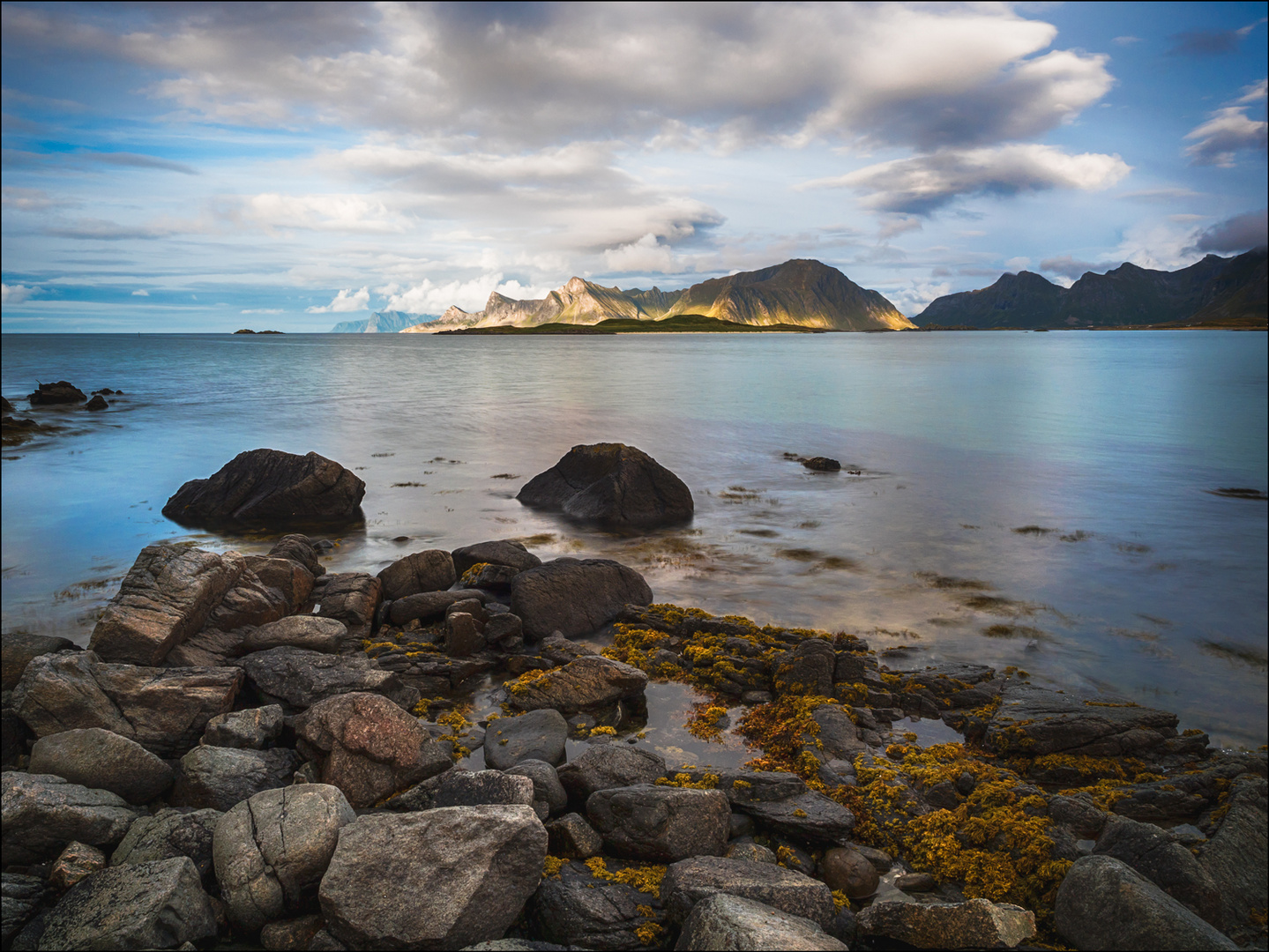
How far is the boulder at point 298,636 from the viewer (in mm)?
10812

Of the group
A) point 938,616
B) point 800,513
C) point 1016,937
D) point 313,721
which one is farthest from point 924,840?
point 800,513

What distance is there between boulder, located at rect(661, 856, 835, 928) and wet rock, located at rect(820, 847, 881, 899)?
78cm

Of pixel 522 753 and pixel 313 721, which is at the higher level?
pixel 313 721

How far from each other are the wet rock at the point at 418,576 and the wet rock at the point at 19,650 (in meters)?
5.17

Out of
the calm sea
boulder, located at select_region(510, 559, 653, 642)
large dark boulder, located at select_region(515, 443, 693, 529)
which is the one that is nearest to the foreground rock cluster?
boulder, located at select_region(510, 559, 653, 642)

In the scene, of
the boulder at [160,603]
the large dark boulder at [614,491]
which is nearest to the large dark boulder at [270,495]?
the large dark boulder at [614,491]

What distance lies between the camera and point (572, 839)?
21.4 ft

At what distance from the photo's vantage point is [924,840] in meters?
6.96

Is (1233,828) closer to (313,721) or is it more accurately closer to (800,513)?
(313,721)

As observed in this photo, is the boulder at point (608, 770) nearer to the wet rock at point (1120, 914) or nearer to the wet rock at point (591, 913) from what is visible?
the wet rock at point (591, 913)

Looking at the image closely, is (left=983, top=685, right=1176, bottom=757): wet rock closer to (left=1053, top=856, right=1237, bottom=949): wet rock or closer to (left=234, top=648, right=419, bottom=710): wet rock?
(left=1053, top=856, right=1237, bottom=949): wet rock

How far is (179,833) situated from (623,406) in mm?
51260

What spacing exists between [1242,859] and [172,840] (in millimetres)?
9866

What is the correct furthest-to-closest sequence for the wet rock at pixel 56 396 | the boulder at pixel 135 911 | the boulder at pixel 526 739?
1. the wet rock at pixel 56 396
2. the boulder at pixel 526 739
3. the boulder at pixel 135 911
